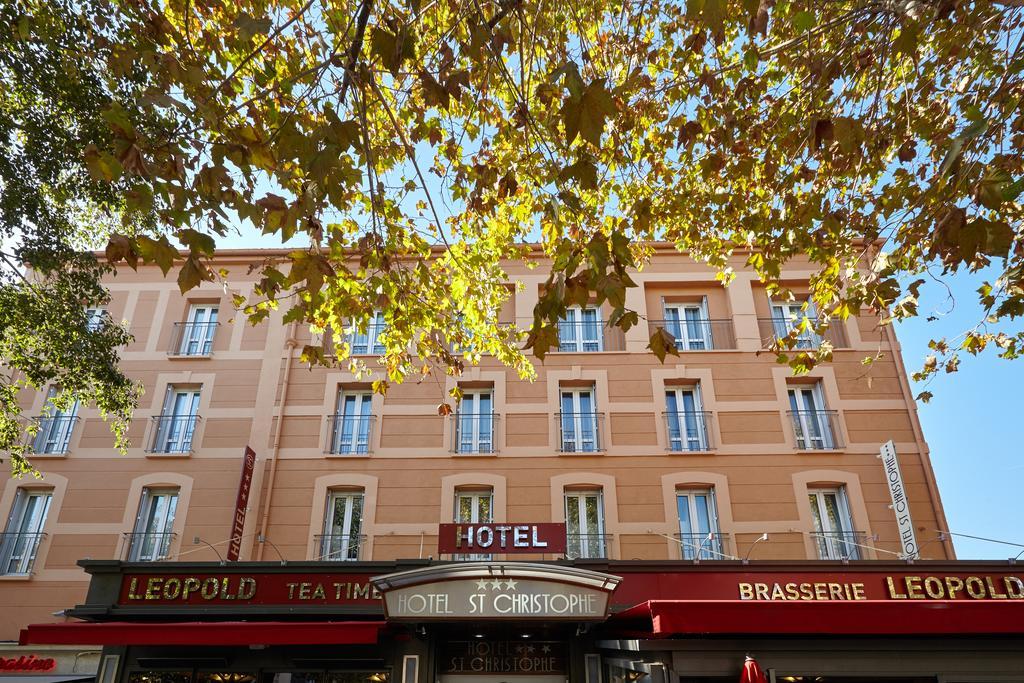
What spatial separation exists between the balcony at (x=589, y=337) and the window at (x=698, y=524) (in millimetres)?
3612

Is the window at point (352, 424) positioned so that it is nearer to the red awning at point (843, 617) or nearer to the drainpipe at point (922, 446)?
the red awning at point (843, 617)

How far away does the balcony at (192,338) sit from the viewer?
1496 cm

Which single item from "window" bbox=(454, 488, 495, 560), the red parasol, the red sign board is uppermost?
"window" bbox=(454, 488, 495, 560)

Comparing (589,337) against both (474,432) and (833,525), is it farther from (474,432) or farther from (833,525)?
(833,525)

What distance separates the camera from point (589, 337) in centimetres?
1496

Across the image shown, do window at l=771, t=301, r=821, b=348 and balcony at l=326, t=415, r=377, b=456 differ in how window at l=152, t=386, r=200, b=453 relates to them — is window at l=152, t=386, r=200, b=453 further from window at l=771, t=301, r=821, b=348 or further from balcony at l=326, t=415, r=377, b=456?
window at l=771, t=301, r=821, b=348

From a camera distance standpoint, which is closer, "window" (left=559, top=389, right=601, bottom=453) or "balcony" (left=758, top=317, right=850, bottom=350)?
"window" (left=559, top=389, right=601, bottom=453)

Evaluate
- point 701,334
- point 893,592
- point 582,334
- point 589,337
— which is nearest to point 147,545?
point 582,334

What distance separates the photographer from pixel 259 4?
254 inches

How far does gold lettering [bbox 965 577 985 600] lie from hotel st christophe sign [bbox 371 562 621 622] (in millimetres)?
6076

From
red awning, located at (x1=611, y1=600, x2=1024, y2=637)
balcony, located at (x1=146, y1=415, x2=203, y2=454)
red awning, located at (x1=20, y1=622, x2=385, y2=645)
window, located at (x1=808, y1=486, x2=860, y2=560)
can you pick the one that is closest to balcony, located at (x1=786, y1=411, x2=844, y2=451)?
window, located at (x1=808, y1=486, x2=860, y2=560)

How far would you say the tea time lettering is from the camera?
9.85 metres

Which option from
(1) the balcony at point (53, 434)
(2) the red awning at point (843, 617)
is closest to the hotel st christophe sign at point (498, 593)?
(2) the red awning at point (843, 617)

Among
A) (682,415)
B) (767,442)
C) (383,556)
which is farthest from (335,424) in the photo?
(767,442)
